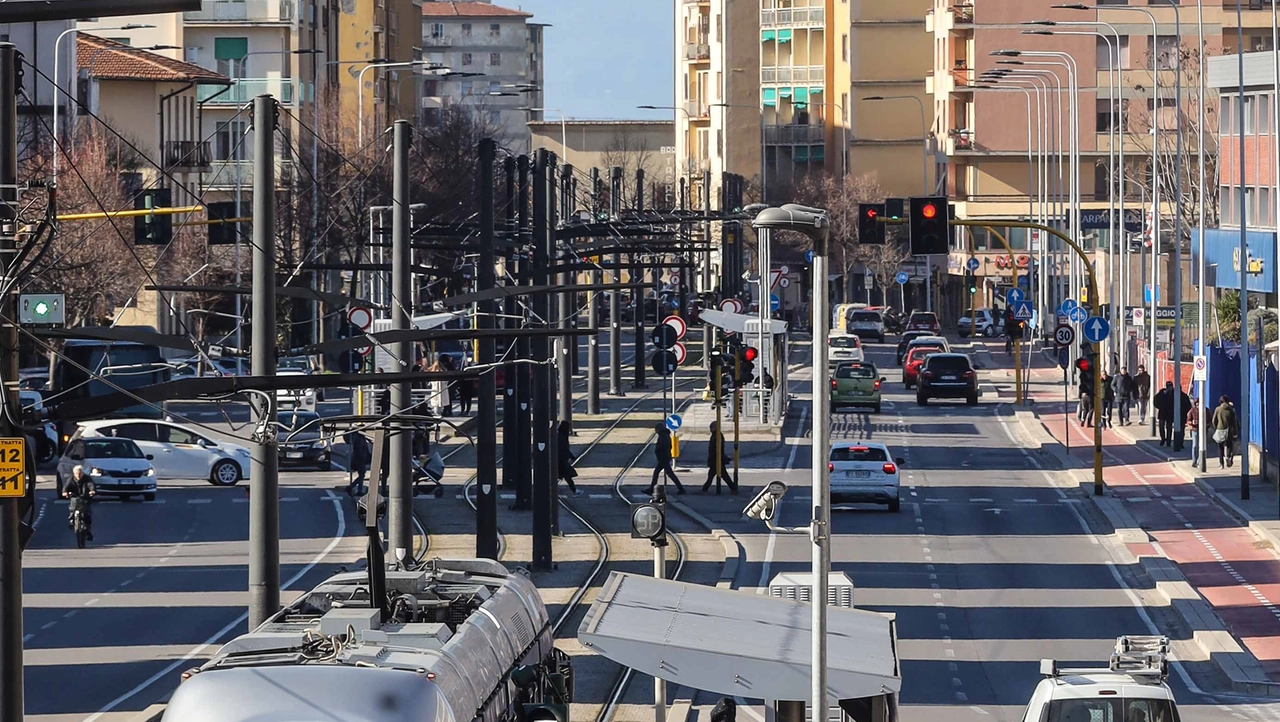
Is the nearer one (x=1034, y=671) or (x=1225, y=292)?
(x=1034, y=671)

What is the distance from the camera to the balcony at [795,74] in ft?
445

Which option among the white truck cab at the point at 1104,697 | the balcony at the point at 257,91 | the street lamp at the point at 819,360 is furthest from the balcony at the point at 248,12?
the street lamp at the point at 819,360

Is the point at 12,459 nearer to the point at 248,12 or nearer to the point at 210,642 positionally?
the point at 210,642

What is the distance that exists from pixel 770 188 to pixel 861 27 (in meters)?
11.4

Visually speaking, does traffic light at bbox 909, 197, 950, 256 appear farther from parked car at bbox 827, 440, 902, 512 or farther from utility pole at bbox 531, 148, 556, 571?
parked car at bbox 827, 440, 902, 512

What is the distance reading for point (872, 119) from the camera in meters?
131

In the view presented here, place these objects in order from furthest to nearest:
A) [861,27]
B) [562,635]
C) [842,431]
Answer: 1. [861,27]
2. [842,431]
3. [562,635]

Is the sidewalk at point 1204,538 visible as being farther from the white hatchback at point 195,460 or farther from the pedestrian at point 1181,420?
the white hatchback at point 195,460

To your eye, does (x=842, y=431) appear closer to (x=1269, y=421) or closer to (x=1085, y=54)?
(x=1269, y=421)

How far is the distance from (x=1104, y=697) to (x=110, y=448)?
29.9 metres

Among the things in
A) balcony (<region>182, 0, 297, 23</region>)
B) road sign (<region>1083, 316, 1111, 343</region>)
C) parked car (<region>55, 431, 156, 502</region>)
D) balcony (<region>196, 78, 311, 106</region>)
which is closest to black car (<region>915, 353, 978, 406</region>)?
road sign (<region>1083, 316, 1111, 343</region>)

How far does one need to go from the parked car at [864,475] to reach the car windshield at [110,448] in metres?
14.4

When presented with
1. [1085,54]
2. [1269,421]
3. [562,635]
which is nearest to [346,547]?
[562,635]

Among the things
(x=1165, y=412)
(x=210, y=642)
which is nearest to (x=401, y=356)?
(x=210, y=642)
